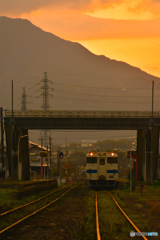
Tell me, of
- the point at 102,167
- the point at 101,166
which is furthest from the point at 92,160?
the point at 102,167

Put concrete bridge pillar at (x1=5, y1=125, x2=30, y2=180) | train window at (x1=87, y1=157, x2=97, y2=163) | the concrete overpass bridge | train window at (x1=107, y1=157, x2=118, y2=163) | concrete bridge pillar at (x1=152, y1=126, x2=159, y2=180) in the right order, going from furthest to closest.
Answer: concrete bridge pillar at (x1=152, y1=126, x2=159, y2=180)
the concrete overpass bridge
concrete bridge pillar at (x1=5, y1=125, x2=30, y2=180)
train window at (x1=87, y1=157, x2=97, y2=163)
train window at (x1=107, y1=157, x2=118, y2=163)

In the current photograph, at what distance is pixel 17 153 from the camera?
7981cm

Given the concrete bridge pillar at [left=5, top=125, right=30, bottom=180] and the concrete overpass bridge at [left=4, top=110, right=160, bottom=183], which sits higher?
the concrete overpass bridge at [left=4, top=110, right=160, bottom=183]

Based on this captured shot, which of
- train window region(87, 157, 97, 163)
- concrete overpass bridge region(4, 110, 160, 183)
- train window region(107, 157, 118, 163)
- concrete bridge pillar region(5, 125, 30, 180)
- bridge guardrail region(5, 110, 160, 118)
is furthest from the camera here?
bridge guardrail region(5, 110, 160, 118)

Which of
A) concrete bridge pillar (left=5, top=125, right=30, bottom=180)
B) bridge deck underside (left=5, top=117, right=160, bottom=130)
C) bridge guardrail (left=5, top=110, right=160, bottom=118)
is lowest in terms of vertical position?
concrete bridge pillar (left=5, top=125, right=30, bottom=180)

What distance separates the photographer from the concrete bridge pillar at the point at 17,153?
78.2 m

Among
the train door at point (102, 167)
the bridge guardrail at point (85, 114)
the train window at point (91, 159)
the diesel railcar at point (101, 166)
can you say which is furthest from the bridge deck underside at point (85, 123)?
the train door at point (102, 167)

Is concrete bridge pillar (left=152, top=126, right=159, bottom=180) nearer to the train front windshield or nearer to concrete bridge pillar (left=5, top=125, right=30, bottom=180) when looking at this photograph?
concrete bridge pillar (left=5, top=125, right=30, bottom=180)

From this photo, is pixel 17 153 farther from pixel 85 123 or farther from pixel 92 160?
pixel 92 160

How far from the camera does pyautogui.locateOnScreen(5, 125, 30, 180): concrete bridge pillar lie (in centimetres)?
7825

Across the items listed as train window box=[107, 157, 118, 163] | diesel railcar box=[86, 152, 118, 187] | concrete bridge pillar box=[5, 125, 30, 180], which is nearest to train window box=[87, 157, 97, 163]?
diesel railcar box=[86, 152, 118, 187]

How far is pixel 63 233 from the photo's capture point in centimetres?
1717

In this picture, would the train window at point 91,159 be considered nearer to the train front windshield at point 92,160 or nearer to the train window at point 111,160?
the train front windshield at point 92,160

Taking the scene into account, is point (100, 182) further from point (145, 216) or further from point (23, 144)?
point (23, 144)
